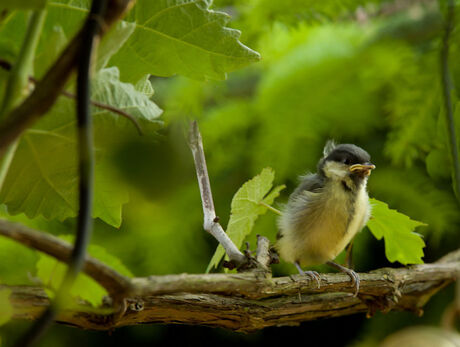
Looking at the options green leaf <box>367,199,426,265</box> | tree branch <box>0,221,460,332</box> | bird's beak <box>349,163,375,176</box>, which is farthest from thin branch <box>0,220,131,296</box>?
bird's beak <box>349,163,375,176</box>

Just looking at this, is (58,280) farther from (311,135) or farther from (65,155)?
(311,135)

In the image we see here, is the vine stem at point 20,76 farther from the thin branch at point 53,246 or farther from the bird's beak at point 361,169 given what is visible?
the bird's beak at point 361,169

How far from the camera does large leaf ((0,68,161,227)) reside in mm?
211

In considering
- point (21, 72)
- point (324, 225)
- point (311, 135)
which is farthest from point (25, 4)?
point (311, 135)

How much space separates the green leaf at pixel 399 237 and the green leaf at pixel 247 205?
85mm

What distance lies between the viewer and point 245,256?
0.95 ft

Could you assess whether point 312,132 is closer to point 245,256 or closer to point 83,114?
point 245,256

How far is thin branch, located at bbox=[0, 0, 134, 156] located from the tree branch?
0.09 ft

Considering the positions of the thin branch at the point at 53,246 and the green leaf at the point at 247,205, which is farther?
the green leaf at the point at 247,205

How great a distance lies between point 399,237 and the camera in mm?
405

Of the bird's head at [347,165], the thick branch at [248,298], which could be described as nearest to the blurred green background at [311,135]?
the bird's head at [347,165]

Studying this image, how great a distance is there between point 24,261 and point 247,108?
691mm

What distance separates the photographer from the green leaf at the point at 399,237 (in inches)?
15.5

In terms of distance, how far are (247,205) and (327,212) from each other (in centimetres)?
21
